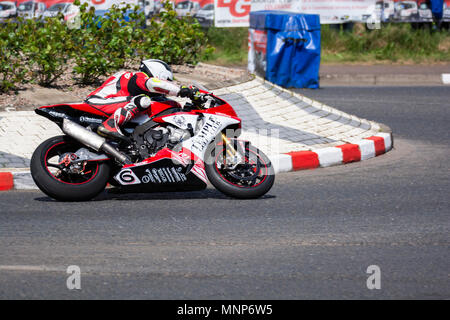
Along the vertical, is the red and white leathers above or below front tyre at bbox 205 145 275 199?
above

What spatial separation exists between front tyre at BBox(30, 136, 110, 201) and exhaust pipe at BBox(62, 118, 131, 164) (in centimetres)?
11

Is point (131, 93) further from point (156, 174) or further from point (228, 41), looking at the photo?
point (228, 41)

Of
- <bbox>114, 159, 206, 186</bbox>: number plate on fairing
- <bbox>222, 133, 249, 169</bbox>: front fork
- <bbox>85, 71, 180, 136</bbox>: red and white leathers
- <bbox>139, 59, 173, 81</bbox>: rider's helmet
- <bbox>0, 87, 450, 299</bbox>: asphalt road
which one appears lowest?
<bbox>0, 87, 450, 299</bbox>: asphalt road

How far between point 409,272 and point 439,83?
41.9 ft

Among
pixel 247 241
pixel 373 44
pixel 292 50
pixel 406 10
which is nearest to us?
pixel 247 241

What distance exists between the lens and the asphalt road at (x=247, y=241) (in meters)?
5.13

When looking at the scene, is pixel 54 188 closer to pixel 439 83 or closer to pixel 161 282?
pixel 161 282

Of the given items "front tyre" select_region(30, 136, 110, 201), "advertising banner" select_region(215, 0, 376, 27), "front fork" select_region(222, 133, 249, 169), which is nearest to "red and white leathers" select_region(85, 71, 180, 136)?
"front tyre" select_region(30, 136, 110, 201)

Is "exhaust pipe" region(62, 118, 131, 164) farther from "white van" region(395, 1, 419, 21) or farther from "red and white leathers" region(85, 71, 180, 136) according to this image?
"white van" region(395, 1, 419, 21)

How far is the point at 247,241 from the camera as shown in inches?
245

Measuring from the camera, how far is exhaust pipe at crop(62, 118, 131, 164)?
7477mm

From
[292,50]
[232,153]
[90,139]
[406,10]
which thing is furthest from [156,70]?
[406,10]

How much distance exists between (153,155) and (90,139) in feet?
1.92
